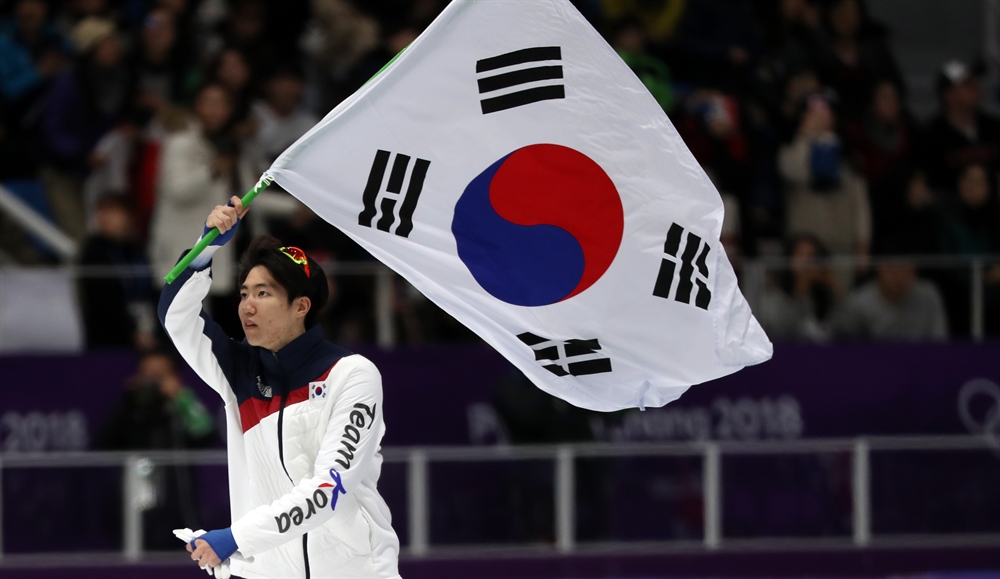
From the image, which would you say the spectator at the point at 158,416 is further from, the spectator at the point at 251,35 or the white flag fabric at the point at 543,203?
the white flag fabric at the point at 543,203

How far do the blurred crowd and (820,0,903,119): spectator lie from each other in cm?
5

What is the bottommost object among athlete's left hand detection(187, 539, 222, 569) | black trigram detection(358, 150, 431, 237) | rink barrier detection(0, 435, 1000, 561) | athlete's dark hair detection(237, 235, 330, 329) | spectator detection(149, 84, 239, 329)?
rink barrier detection(0, 435, 1000, 561)

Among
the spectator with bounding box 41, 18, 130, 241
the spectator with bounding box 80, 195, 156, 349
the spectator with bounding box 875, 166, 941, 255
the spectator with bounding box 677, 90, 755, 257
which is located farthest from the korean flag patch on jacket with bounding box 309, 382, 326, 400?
the spectator with bounding box 875, 166, 941, 255

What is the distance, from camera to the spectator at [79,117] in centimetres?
1077

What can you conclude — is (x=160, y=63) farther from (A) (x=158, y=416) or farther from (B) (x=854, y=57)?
(B) (x=854, y=57)

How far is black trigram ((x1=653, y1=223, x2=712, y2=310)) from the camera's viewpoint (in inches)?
227

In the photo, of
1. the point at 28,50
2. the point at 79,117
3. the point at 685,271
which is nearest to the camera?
the point at 685,271

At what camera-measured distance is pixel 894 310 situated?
1124 cm

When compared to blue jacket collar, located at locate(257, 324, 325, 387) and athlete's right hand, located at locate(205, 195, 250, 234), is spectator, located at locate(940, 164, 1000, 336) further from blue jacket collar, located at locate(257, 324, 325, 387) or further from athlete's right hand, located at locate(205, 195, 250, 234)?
athlete's right hand, located at locate(205, 195, 250, 234)

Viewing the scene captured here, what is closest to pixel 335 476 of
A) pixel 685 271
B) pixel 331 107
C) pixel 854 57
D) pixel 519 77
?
pixel 685 271

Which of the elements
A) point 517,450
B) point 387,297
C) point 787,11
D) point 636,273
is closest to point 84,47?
point 387,297

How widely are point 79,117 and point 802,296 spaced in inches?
195

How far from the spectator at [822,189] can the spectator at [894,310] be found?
0.37m

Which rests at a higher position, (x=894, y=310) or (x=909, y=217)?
(x=909, y=217)
